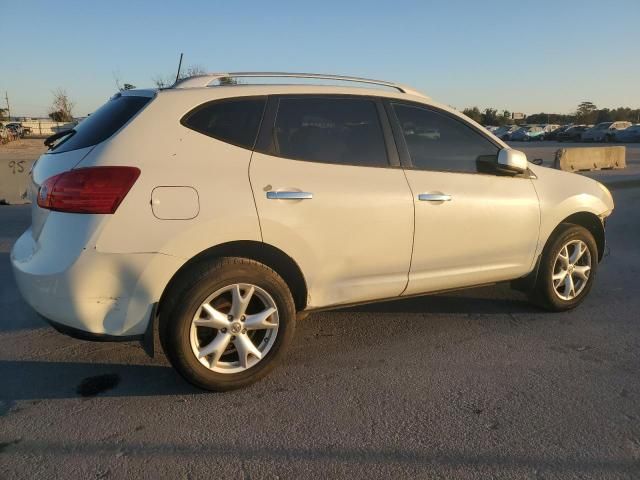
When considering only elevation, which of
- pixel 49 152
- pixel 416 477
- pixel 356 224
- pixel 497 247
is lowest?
pixel 416 477

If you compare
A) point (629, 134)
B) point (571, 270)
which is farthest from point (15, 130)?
point (571, 270)

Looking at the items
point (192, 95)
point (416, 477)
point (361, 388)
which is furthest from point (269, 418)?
point (192, 95)

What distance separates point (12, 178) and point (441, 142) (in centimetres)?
972

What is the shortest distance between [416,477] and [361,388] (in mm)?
865

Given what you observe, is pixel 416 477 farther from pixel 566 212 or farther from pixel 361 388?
pixel 566 212

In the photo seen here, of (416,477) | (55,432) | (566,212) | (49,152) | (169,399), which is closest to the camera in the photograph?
(416,477)

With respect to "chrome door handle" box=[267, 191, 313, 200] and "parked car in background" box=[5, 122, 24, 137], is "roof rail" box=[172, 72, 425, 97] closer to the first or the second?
"chrome door handle" box=[267, 191, 313, 200]

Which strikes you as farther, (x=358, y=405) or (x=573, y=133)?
(x=573, y=133)

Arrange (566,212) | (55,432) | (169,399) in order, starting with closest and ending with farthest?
(55,432), (169,399), (566,212)

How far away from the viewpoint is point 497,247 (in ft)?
13.5

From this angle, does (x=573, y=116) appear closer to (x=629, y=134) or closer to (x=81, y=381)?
(x=629, y=134)

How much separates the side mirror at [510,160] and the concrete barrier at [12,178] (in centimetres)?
978

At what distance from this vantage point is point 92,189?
286 cm

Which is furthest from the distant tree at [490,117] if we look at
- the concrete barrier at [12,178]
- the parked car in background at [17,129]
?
the concrete barrier at [12,178]
